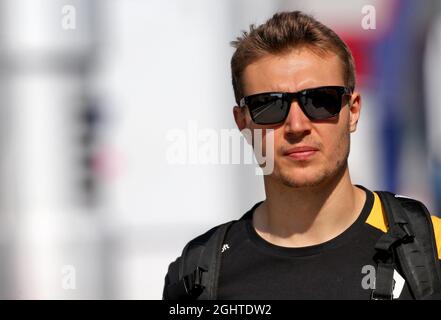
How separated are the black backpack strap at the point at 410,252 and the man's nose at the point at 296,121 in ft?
1.32

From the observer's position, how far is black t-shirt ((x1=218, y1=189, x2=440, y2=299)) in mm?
2109

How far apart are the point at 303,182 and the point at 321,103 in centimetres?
28

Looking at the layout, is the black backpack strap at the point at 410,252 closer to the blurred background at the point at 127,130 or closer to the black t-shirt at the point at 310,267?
the black t-shirt at the point at 310,267

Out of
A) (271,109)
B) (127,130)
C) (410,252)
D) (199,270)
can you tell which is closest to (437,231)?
(410,252)

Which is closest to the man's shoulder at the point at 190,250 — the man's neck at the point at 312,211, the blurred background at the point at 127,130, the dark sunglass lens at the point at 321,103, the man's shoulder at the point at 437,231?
the man's neck at the point at 312,211

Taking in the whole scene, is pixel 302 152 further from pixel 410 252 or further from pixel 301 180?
pixel 410 252

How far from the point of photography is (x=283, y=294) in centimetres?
215

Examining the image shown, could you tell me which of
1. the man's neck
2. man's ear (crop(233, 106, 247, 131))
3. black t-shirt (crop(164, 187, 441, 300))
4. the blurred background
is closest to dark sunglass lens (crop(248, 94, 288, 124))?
man's ear (crop(233, 106, 247, 131))

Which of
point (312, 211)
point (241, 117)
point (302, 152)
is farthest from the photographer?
point (241, 117)

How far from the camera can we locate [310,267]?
7.11 ft

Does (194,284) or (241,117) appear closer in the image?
(194,284)

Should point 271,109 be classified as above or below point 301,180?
above

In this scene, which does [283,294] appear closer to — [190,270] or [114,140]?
[190,270]

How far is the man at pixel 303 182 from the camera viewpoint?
2158mm
